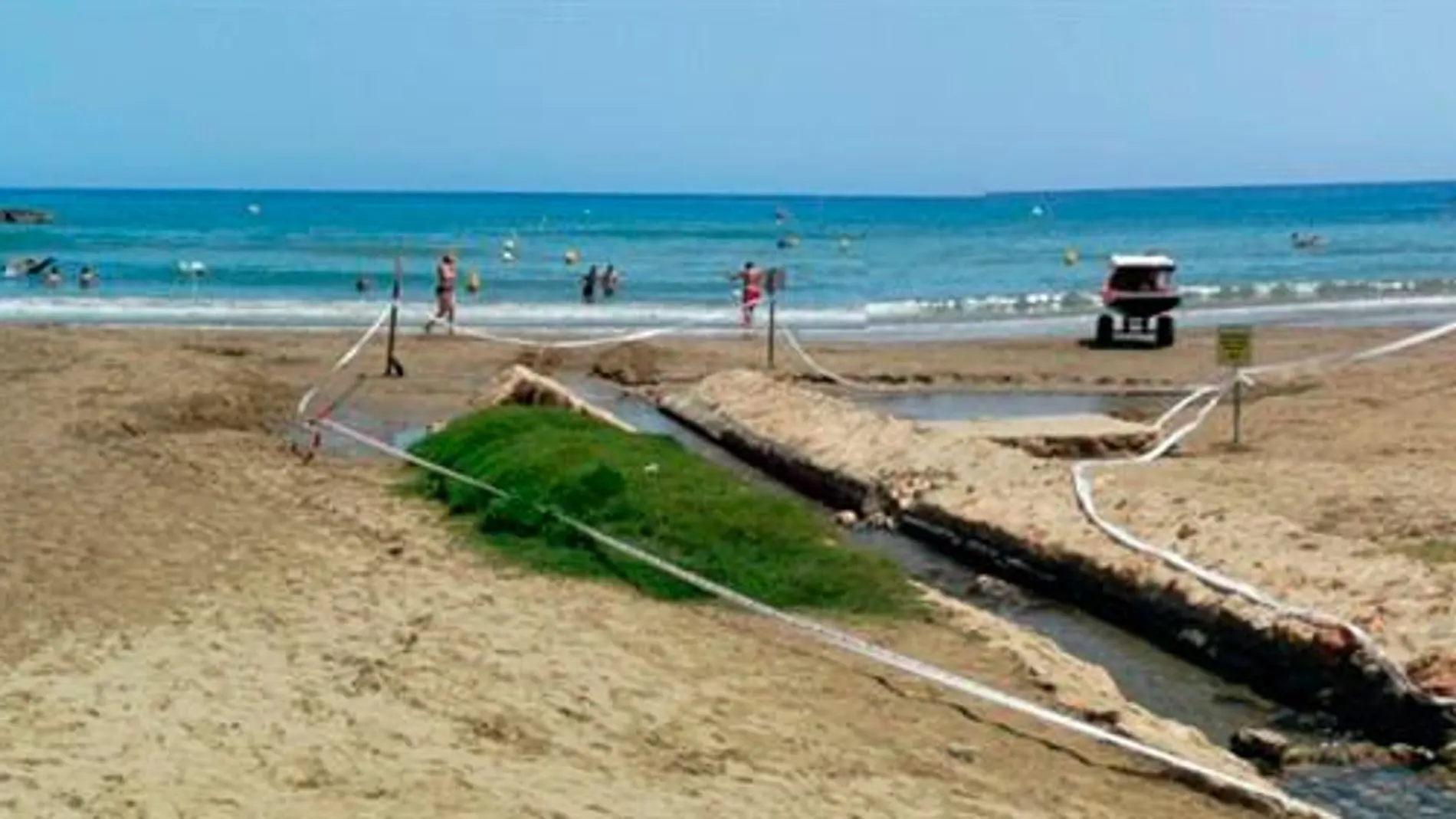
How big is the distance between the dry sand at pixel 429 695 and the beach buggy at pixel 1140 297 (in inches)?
818

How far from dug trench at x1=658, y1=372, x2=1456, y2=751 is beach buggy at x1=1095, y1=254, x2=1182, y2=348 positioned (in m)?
14.9

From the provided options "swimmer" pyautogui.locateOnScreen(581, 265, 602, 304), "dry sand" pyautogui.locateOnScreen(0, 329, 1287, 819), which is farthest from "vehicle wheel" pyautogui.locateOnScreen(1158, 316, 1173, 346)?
"dry sand" pyautogui.locateOnScreen(0, 329, 1287, 819)

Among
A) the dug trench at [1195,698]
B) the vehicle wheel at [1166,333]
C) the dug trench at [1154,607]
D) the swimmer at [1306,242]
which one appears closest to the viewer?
the dug trench at [1195,698]

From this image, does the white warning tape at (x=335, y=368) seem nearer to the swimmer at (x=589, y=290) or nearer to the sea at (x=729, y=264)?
the sea at (x=729, y=264)

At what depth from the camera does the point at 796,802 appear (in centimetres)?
788

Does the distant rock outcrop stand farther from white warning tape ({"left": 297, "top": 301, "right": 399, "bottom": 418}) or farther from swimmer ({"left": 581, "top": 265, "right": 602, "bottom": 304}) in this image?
white warning tape ({"left": 297, "top": 301, "right": 399, "bottom": 418})

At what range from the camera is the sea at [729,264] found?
44531 mm

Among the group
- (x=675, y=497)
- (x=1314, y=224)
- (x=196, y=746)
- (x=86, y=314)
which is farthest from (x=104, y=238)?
(x=196, y=746)

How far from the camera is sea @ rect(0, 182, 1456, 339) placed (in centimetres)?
4453

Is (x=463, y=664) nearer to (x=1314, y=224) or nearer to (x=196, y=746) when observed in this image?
(x=196, y=746)

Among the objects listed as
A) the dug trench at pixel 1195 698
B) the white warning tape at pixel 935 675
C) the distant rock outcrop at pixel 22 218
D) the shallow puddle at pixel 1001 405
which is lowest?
the distant rock outcrop at pixel 22 218

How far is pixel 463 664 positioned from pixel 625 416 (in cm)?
1440

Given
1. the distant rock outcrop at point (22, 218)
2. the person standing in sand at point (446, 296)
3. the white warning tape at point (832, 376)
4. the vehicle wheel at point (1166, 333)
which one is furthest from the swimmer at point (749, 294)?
the distant rock outcrop at point (22, 218)

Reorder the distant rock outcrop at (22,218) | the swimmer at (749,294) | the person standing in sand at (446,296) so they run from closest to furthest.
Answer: the person standing in sand at (446,296)
the swimmer at (749,294)
the distant rock outcrop at (22,218)
